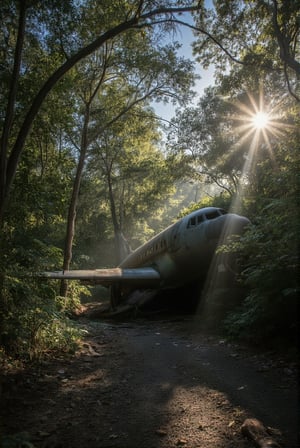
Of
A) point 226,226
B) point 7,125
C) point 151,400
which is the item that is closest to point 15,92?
point 7,125

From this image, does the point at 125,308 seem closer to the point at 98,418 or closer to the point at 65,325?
the point at 65,325

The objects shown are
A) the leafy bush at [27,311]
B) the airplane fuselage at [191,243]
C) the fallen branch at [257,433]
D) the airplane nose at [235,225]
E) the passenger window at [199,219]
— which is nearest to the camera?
the fallen branch at [257,433]

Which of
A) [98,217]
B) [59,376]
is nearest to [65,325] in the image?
[59,376]

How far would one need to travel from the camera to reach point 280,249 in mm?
5641

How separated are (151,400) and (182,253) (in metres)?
8.63

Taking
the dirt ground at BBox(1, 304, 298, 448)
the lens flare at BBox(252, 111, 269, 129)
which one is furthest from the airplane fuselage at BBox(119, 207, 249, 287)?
the lens flare at BBox(252, 111, 269, 129)

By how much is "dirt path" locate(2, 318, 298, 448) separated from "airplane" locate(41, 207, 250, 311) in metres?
4.96

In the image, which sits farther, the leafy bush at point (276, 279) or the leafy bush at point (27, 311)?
the leafy bush at point (276, 279)

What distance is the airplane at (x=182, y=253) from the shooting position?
35.0ft

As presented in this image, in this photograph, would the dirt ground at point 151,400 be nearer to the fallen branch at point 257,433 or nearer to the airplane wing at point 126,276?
the fallen branch at point 257,433

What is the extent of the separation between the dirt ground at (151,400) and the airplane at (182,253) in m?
4.93

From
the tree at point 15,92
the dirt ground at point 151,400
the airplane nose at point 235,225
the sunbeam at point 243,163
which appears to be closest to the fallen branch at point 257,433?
the dirt ground at point 151,400

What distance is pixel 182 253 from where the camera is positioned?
1223 cm

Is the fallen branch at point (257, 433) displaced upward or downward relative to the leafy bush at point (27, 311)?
downward
